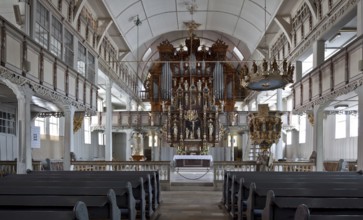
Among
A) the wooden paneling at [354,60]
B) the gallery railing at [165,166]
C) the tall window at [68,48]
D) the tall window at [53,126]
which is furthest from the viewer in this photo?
the tall window at [53,126]

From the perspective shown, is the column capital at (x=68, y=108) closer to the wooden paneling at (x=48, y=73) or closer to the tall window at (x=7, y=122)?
the wooden paneling at (x=48, y=73)

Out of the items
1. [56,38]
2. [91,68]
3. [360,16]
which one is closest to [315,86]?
[360,16]

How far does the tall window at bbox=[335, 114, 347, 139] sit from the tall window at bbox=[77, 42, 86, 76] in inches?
503

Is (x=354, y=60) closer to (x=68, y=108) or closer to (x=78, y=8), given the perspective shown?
(x=68, y=108)

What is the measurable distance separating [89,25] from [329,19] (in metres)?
10.3

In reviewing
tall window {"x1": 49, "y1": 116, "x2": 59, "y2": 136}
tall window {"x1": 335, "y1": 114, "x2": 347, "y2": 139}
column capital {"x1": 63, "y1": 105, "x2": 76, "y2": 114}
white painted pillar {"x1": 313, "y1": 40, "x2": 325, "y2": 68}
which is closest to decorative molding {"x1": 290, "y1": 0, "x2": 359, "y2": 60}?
white painted pillar {"x1": 313, "y1": 40, "x2": 325, "y2": 68}

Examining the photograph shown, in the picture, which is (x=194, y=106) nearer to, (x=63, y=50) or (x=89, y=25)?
(x=89, y=25)

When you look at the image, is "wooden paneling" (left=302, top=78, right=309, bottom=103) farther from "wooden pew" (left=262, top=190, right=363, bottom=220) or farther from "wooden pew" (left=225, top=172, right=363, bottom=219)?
"wooden pew" (left=262, top=190, right=363, bottom=220)

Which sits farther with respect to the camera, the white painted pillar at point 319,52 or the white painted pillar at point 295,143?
the white painted pillar at point 295,143

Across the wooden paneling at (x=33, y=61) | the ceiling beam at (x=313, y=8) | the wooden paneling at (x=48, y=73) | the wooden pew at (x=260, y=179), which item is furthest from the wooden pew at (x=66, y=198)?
the ceiling beam at (x=313, y=8)

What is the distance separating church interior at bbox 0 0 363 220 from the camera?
218 inches

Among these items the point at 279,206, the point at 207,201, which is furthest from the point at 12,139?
the point at 279,206

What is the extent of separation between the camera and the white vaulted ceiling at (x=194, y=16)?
19547mm

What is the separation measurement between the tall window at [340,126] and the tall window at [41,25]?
1450cm
